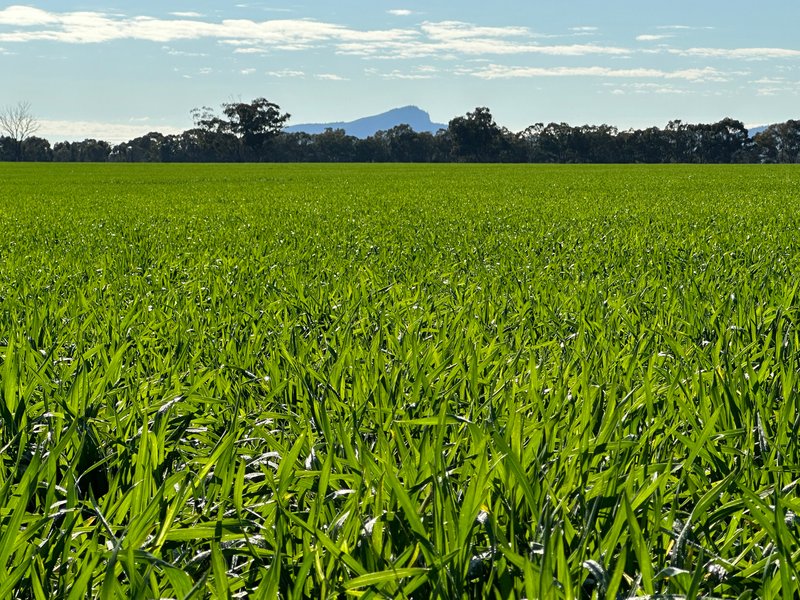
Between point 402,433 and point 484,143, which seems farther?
point 484,143

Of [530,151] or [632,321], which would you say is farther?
[530,151]

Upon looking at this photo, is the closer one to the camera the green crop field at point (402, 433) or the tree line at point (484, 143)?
the green crop field at point (402, 433)

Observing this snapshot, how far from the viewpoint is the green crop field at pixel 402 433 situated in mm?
1393

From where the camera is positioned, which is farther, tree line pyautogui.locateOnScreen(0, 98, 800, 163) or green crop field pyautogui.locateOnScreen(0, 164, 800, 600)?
tree line pyautogui.locateOnScreen(0, 98, 800, 163)

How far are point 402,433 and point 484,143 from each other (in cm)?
12744

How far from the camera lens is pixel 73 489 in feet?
4.96

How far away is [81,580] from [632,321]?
9.14ft

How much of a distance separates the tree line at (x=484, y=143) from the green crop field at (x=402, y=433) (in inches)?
4889

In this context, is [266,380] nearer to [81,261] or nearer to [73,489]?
[73,489]

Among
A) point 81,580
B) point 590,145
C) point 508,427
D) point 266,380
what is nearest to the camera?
point 81,580

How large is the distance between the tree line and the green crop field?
124 meters

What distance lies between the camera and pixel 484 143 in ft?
415

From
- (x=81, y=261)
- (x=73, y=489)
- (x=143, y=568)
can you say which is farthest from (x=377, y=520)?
(x=81, y=261)

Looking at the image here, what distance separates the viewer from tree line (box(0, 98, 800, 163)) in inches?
4919
